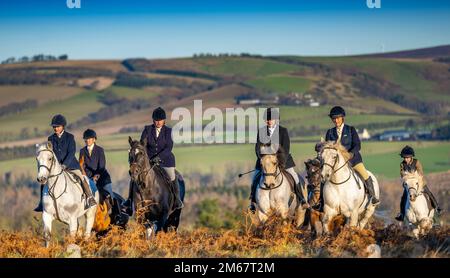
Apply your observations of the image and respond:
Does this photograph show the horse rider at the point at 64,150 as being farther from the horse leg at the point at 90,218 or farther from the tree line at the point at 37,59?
the tree line at the point at 37,59

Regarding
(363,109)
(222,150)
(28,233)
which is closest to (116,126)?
(222,150)

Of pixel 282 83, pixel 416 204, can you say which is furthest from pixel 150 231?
pixel 282 83

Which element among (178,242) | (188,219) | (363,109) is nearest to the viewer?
(178,242)

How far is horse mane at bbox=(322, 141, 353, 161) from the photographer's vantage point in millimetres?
16625

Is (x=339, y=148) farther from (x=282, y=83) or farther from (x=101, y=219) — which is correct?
(x=282, y=83)

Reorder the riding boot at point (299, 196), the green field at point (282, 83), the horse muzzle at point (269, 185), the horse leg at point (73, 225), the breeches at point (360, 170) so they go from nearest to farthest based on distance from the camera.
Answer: the horse leg at point (73, 225) → the horse muzzle at point (269, 185) → the breeches at point (360, 170) → the riding boot at point (299, 196) → the green field at point (282, 83)

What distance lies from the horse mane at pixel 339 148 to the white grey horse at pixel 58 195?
449 cm

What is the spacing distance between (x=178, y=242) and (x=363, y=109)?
9458 centimetres

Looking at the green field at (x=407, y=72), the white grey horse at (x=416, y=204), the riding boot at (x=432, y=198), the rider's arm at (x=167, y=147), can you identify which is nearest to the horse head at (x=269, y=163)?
the rider's arm at (x=167, y=147)

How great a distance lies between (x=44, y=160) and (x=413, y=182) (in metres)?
7.68

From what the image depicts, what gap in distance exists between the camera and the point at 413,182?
19.6m

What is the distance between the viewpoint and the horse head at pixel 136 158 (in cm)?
1730
